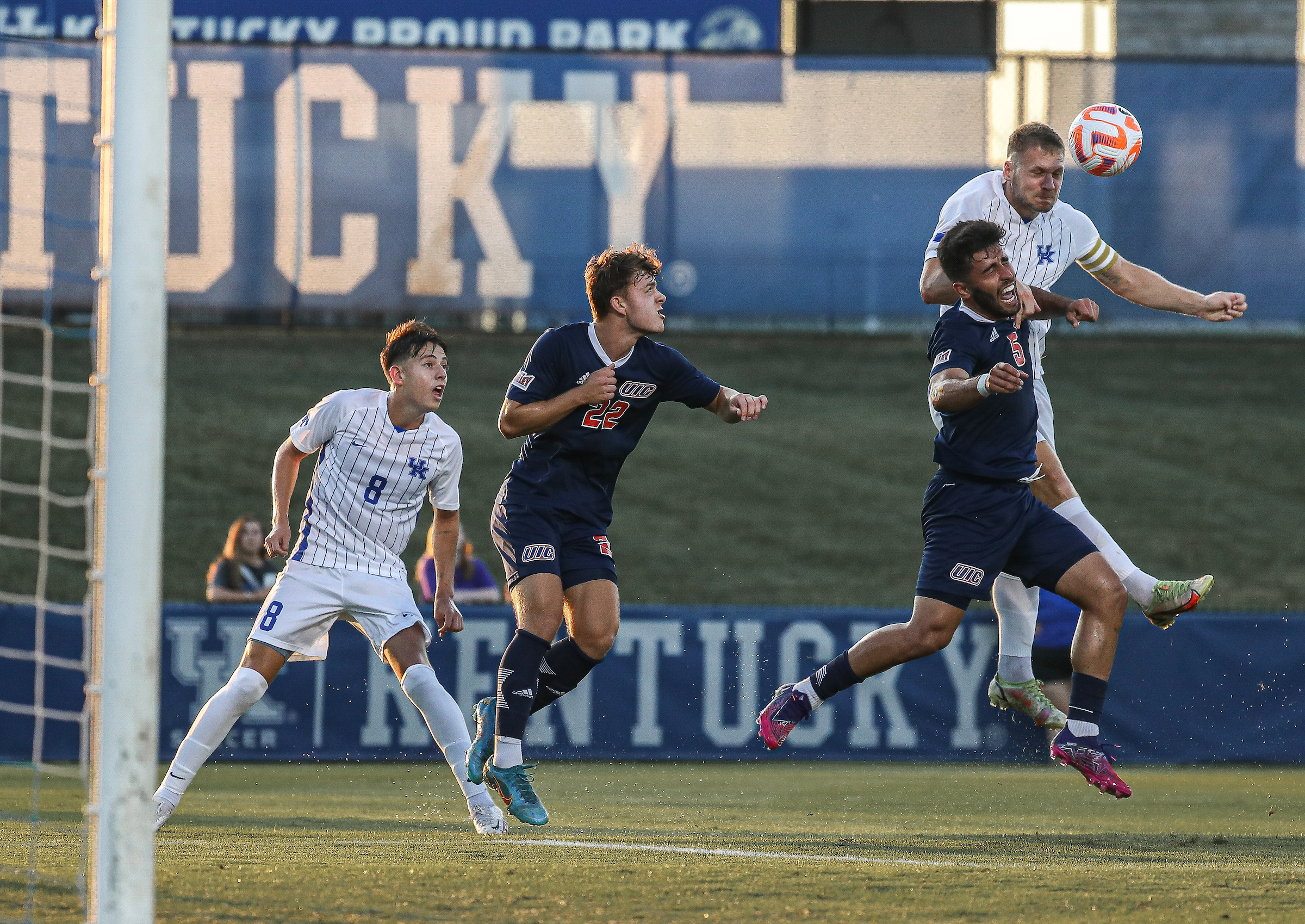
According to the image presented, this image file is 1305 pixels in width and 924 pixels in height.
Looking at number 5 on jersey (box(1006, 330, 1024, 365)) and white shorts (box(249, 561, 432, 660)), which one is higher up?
number 5 on jersey (box(1006, 330, 1024, 365))

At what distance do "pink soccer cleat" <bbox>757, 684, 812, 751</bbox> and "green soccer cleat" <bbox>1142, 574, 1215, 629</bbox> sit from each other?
1.52 metres

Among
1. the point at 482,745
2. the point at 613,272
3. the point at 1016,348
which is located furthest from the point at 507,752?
the point at 1016,348

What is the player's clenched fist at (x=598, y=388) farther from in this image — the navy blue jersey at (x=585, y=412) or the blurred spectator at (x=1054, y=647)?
the blurred spectator at (x=1054, y=647)

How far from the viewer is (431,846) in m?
5.98

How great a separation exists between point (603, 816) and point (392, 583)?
1538 millimetres

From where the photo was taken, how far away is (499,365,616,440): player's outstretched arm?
257 inches

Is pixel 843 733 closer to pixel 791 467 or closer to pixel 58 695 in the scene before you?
pixel 58 695

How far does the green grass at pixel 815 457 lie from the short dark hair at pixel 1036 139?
9.33 meters

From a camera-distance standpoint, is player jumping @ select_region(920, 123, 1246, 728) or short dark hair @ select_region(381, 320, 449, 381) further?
player jumping @ select_region(920, 123, 1246, 728)

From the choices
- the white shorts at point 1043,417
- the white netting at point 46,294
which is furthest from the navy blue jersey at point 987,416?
the white netting at point 46,294

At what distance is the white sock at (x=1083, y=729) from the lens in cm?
683

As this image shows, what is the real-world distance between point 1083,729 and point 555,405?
2.52 meters

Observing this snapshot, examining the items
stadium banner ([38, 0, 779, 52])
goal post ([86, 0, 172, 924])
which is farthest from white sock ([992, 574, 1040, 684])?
stadium banner ([38, 0, 779, 52])

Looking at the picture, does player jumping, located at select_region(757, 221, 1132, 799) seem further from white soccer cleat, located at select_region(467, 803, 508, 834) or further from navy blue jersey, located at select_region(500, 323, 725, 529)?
white soccer cleat, located at select_region(467, 803, 508, 834)
